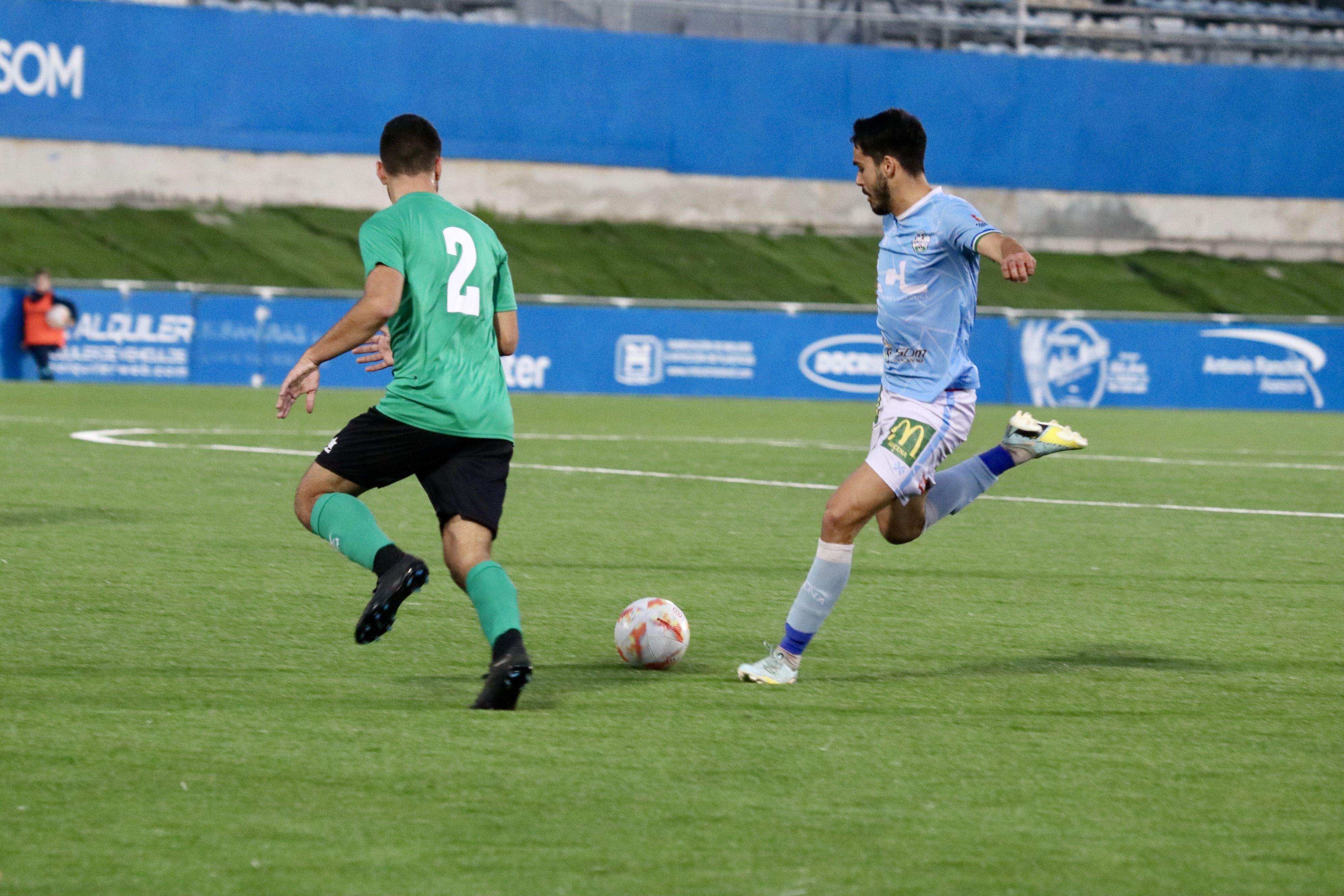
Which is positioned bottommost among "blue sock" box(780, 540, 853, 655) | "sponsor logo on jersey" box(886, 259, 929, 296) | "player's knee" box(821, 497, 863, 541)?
"blue sock" box(780, 540, 853, 655)

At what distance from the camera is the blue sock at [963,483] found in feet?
21.9

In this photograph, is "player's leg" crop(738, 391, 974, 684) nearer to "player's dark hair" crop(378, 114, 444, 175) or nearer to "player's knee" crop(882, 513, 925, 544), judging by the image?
"player's knee" crop(882, 513, 925, 544)

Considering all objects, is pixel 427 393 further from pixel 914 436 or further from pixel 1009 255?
pixel 1009 255

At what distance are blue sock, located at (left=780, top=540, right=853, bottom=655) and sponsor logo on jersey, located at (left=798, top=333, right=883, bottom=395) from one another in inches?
809

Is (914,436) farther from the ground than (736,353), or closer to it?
farther from the ground

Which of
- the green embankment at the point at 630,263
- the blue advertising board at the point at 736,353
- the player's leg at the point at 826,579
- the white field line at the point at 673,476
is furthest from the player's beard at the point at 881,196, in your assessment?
the green embankment at the point at 630,263

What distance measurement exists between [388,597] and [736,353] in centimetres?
2125

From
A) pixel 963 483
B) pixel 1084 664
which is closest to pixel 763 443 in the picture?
pixel 963 483

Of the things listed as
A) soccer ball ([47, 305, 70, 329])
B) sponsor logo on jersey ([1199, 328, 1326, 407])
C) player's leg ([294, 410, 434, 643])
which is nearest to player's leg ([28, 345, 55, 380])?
soccer ball ([47, 305, 70, 329])

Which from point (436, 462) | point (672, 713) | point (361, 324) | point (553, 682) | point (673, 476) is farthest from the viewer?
point (673, 476)

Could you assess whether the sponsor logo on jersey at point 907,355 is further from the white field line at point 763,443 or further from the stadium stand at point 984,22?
the stadium stand at point 984,22

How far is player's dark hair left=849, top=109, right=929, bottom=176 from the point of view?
5.88m

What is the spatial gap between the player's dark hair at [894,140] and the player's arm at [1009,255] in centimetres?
41

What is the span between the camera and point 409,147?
529 cm
